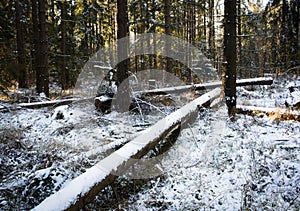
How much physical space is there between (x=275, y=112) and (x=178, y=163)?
10.9 ft

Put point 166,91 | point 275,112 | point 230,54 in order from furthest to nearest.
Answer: point 166,91 < point 230,54 < point 275,112

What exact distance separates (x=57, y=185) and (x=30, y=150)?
5.57ft

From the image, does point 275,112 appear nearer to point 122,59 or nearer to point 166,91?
point 166,91

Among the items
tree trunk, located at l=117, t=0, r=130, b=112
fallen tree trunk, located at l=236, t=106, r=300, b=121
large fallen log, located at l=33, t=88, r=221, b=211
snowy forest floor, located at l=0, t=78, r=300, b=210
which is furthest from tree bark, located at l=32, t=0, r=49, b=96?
fallen tree trunk, located at l=236, t=106, r=300, b=121

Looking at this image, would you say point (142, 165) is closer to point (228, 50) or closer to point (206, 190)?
point (206, 190)

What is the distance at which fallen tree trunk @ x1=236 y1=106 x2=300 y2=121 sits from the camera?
240 inches

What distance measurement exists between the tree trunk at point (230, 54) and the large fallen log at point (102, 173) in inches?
82.5

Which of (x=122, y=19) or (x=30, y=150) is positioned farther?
(x=122, y=19)

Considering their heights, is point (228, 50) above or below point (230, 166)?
above

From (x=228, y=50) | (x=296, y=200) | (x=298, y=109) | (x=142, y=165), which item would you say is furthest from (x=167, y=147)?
(x=298, y=109)

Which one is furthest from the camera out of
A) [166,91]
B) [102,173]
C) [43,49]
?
[43,49]

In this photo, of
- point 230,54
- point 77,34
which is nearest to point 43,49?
point 230,54

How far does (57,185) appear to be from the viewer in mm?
3775

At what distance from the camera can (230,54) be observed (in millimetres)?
6625
